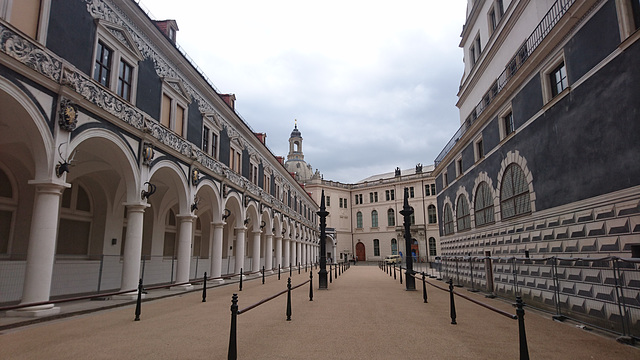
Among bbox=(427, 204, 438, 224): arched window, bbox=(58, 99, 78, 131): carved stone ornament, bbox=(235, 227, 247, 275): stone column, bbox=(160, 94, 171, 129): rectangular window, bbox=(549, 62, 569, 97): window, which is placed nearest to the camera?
bbox=(58, 99, 78, 131): carved stone ornament

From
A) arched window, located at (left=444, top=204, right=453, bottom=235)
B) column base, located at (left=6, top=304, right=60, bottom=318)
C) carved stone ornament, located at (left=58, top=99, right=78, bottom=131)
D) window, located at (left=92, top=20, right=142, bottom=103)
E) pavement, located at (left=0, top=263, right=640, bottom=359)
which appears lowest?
pavement, located at (left=0, top=263, right=640, bottom=359)

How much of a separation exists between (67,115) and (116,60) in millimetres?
3485

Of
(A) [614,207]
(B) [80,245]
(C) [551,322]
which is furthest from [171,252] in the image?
(A) [614,207]

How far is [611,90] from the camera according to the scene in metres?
8.14

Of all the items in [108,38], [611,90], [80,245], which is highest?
[108,38]

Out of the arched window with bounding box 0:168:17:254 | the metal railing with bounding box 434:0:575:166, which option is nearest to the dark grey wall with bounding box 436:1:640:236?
the metal railing with bounding box 434:0:575:166

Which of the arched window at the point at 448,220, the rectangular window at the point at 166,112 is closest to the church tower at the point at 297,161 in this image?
the arched window at the point at 448,220

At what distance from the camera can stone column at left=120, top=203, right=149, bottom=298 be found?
41.1 feet

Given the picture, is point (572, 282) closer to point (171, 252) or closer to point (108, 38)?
point (108, 38)

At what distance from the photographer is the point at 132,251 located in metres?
12.8

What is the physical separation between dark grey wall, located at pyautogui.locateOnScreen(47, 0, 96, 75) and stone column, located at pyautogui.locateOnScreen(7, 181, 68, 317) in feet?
12.1

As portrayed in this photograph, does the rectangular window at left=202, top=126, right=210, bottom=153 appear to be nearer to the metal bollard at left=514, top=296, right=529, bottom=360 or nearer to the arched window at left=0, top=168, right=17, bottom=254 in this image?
the arched window at left=0, top=168, right=17, bottom=254

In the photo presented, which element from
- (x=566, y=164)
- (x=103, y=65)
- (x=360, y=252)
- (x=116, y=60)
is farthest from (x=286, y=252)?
(x=360, y=252)

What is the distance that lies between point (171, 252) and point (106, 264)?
7159 millimetres
